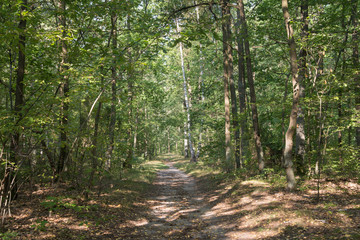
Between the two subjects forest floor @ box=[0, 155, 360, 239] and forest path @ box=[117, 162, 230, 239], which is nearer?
forest floor @ box=[0, 155, 360, 239]

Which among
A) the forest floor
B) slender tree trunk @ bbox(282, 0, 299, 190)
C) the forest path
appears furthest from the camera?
slender tree trunk @ bbox(282, 0, 299, 190)

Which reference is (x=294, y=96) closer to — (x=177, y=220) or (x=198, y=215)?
(x=198, y=215)

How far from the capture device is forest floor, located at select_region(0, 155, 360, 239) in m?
5.38

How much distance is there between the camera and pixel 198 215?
8.38m

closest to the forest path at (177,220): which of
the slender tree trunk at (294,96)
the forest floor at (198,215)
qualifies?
the forest floor at (198,215)

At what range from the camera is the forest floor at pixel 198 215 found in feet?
17.7

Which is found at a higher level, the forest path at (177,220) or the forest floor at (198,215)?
the forest floor at (198,215)

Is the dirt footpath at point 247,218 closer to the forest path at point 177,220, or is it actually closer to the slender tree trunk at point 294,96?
the forest path at point 177,220

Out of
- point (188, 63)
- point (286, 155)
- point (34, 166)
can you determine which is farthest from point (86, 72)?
point (188, 63)

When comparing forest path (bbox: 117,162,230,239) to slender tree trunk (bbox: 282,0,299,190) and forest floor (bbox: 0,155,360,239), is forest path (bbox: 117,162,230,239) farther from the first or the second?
slender tree trunk (bbox: 282,0,299,190)

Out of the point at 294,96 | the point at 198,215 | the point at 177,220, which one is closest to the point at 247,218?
the point at 198,215

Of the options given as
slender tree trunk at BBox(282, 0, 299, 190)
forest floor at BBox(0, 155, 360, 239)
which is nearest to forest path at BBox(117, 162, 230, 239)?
forest floor at BBox(0, 155, 360, 239)

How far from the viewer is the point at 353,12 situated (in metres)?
10.8

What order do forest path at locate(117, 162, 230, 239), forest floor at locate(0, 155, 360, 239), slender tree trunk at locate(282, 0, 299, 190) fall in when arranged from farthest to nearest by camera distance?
slender tree trunk at locate(282, 0, 299, 190) → forest path at locate(117, 162, 230, 239) → forest floor at locate(0, 155, 360, 239)
